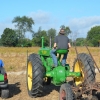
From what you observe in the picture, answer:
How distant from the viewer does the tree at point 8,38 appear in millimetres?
79812

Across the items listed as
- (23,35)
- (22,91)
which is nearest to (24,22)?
(23,35)

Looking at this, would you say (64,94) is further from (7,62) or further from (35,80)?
(7,62)

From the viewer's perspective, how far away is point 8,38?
80.4 metres

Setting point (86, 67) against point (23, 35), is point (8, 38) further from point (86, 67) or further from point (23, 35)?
point (86, 67)

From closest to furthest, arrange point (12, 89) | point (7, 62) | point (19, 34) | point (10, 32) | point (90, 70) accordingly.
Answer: point (90, 70) → point (12, 89) → point (7, 62) → point (10, 32) → point (19, 34)

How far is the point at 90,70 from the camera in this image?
8.16 meters

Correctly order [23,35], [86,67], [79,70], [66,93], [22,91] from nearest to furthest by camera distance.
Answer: [66,93] → [86,67] → [79,70] → [22,91] → [23,35]

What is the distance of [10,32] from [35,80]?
76986mm

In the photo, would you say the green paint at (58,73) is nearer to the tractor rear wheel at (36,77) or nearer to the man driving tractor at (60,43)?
the man driving tractor at (60,43)

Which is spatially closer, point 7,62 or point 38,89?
point 38,89

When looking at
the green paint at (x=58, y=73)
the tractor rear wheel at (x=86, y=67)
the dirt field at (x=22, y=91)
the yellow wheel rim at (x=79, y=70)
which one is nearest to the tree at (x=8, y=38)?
the dirt field at (x=22, y=91)

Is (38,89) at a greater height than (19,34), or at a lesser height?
lesser

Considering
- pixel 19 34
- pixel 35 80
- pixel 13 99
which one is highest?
pixel 19 34

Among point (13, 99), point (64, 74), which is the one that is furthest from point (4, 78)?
point (64, 74)
